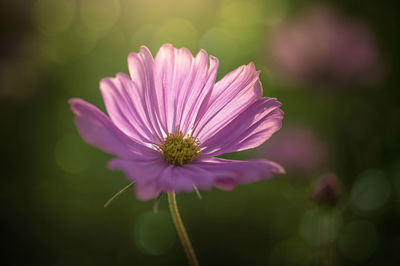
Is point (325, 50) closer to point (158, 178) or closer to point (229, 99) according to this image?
point (229, 99)

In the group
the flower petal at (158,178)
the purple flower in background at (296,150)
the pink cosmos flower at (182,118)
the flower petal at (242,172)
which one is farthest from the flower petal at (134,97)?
the purple flower in background at (296,150)

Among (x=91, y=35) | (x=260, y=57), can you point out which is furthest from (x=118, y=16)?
(x=260, y=57)

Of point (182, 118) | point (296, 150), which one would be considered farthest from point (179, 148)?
point (296, 150)

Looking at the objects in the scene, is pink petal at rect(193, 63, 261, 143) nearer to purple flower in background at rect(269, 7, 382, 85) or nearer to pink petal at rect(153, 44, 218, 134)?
pink petal at rect(153, 44, 218, 134)

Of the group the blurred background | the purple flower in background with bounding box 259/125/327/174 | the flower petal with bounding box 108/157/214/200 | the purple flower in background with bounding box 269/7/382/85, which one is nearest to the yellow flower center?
the flower petal with bounding box 108/157/214/200

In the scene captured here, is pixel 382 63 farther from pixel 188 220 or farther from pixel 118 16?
pixel 118 16

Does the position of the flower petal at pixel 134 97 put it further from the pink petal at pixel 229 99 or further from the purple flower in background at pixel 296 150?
the purple flower in background at pixel 296 150
